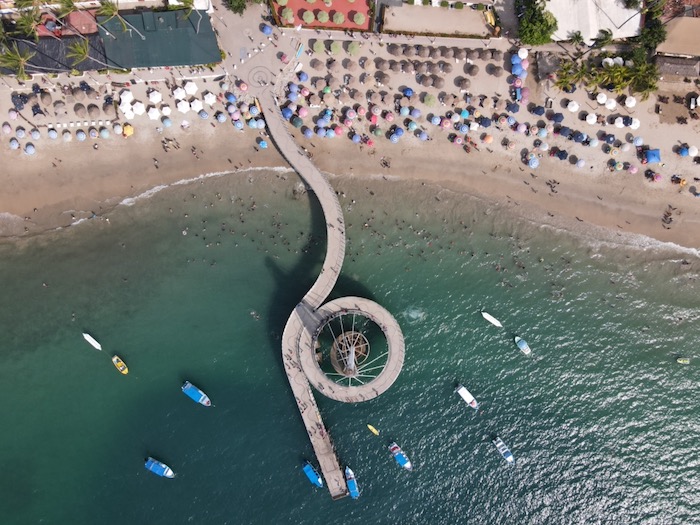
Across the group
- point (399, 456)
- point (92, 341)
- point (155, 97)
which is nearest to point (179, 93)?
point (155, 97)

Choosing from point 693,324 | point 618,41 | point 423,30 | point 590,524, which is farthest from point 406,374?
point 618,41

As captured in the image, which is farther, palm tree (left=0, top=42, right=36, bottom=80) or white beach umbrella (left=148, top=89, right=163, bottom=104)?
white beach umbrella (left=148, top=89, right=163, bottom=104)

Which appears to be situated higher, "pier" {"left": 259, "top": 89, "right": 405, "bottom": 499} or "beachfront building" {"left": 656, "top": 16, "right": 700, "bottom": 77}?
"beachfront building" {"left": 656, "top": 16, "right": 700, "bottom": 77}

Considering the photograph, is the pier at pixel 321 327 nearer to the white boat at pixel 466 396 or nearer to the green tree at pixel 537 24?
the white boat at pixel 466 396

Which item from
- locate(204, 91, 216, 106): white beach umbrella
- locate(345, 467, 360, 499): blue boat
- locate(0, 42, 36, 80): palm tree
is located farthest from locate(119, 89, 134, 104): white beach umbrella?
locate(345, 467, 360, 499): blue boat

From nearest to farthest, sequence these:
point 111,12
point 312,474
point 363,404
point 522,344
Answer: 1. point 111,12
2. point 312,474
3. point 363,404
4. point 522,344

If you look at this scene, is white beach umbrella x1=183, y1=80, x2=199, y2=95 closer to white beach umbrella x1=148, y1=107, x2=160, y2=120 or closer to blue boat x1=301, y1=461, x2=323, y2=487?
white beach umbrella x1=148, y1=107, x2=160, y2=120

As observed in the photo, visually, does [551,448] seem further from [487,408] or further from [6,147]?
[6,147]

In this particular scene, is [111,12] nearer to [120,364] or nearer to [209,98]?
[209,98]
